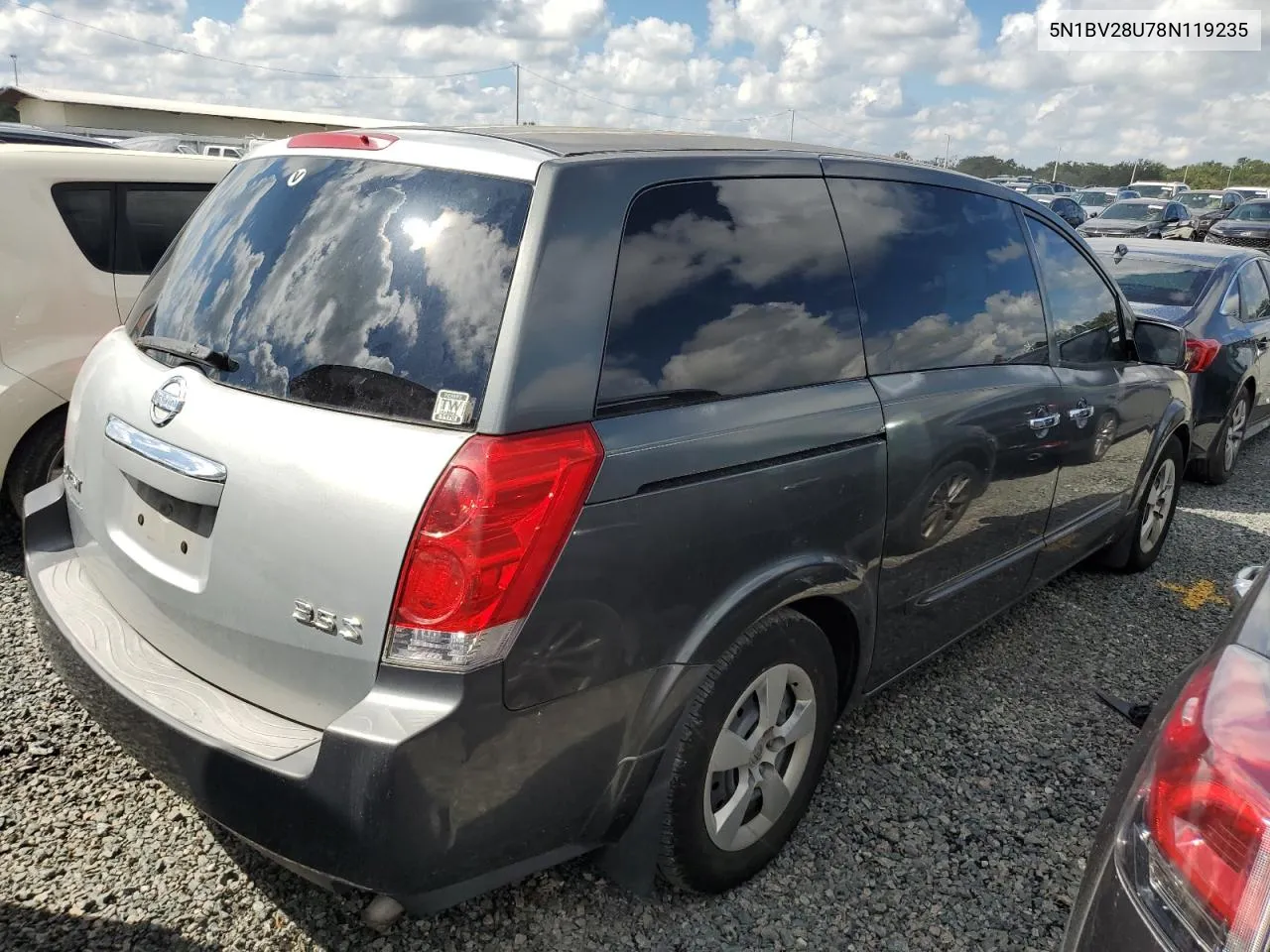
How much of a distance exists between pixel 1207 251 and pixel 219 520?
735cm

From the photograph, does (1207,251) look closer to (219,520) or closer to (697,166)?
(697,166)

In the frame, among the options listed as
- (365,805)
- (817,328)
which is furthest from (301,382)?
(817,328)

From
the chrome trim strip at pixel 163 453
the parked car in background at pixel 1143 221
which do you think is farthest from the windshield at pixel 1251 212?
the chrome trim strip at pixel 163 453

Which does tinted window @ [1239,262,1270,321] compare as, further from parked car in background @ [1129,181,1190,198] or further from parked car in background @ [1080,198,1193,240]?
parked car in background @ [1129,181,1190,198]

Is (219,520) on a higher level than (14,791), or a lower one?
higher

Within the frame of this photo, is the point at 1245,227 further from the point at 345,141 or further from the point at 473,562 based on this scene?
the point at 473,562

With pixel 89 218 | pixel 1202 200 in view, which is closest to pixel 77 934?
pixel 89 218

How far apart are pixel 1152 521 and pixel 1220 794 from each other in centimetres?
400

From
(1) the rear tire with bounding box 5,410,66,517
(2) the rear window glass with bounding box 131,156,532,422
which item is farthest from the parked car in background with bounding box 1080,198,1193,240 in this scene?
(2) the rear window glass with bounding box 131,156,532,422

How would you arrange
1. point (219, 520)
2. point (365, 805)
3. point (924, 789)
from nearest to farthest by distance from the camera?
point (365, 805)
point (219, 520)
point (924, 789)

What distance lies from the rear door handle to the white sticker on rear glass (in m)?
2.18

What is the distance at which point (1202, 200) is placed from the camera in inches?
1358

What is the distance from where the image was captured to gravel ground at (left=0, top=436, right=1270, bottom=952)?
2.28m

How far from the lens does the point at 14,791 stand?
2.67 metres
